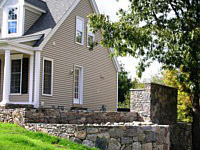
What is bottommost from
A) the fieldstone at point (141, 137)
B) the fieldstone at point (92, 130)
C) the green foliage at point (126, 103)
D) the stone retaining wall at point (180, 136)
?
the stone retaining wall at point (180, 136)

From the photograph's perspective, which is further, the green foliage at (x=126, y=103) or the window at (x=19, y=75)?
the green foliage at (x=126, y=103)

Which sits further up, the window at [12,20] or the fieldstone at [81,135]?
the window at [12,20]

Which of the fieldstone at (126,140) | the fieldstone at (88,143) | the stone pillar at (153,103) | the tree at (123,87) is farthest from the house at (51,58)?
the tree at (123,87)

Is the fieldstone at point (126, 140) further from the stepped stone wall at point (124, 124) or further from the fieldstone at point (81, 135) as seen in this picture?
the fieldstone at point (81, 135)

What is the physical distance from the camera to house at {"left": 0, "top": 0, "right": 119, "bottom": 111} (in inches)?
640

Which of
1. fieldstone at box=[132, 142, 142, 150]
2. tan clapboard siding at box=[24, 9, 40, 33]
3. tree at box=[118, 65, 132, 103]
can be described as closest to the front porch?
tan clapboard siding at box=[24, 9, 40, 33]

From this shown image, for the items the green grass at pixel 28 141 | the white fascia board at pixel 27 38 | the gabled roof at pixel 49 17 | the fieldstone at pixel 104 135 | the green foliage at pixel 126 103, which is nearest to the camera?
the green grass at pixel 28 141

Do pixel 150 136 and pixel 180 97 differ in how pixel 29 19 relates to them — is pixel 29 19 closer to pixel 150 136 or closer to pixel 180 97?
pixel 150 136

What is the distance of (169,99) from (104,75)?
4.57 m

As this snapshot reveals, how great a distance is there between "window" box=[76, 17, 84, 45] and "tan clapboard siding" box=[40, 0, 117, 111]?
280 millimetres

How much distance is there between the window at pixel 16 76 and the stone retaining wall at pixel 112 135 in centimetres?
569

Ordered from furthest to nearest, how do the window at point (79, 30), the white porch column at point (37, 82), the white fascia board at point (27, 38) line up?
the window at point (79, 30), the white porch column at point (37, 82), the white fascia board at point (27, 38)

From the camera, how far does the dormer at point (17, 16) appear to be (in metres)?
17.7

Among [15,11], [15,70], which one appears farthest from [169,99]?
[15,11]
